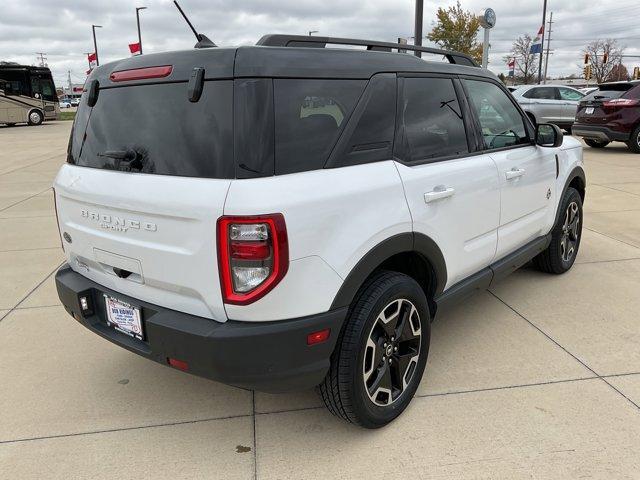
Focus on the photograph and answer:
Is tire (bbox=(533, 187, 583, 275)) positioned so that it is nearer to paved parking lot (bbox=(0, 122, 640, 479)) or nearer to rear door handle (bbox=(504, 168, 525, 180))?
paved parking lot (bbox=(0, 122, 640, 479))

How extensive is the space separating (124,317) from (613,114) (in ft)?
41.7

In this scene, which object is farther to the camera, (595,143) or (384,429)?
(595,143)

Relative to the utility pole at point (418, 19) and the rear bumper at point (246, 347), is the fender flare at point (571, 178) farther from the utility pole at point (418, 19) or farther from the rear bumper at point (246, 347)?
the utility pole at point (418, 19)

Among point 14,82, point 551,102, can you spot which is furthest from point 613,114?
point 14,82

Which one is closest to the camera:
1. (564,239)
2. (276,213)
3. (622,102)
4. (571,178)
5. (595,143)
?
(276,213)

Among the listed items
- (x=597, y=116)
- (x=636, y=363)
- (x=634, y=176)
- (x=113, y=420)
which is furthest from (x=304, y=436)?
(x=597, y=116)

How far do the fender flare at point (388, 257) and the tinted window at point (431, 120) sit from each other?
437mm

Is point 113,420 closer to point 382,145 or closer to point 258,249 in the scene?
point 258,249

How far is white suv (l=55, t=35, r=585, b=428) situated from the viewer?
209 centimetres

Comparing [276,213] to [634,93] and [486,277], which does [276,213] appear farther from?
[634,93]

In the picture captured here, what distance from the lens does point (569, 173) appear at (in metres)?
4.44

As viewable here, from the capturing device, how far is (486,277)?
3.39 m

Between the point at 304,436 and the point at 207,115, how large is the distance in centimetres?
159

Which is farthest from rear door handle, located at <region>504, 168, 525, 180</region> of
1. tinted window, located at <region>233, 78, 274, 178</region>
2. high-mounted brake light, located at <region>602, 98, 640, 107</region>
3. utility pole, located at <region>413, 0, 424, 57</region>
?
high-mounted brake light, located at <region>602, 98, 640, 107</region>
